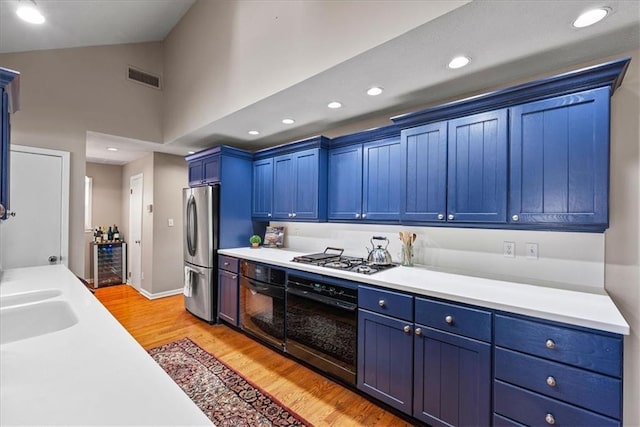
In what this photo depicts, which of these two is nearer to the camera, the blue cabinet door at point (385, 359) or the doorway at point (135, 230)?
the blue cabinet door at point (385, 359)

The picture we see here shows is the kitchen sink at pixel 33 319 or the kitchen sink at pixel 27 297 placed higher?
the kitchen sink at pixel 27 297

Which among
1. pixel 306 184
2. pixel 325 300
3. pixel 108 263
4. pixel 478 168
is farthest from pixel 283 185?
pixel 108 263

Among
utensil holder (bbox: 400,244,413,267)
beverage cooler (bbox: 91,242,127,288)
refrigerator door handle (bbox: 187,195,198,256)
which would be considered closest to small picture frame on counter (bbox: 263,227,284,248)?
refrigerator door handle (bbox: 187,195,198,256)

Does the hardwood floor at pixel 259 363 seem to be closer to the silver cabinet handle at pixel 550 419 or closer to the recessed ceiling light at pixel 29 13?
the silver cabinet handle at pixel 550 419

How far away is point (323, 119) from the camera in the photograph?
116 inches

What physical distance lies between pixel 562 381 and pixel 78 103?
16.3 feet

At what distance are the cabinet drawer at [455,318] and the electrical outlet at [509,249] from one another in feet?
2.33

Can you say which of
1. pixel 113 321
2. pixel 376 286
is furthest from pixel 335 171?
pixel 113 321

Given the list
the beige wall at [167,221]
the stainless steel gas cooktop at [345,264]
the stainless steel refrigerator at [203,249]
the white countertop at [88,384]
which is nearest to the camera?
the white countertop at [88,384]

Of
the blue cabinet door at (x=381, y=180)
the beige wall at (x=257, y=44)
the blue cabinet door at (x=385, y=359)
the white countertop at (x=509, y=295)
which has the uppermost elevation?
the beige wall at (x=257, y=44)

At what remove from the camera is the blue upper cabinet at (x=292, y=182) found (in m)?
3.00

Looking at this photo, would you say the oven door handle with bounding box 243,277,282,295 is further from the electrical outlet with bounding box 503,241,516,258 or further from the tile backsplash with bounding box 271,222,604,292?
the electrical outlet with bounding box 503,241,516,258

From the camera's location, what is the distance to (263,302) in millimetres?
2945

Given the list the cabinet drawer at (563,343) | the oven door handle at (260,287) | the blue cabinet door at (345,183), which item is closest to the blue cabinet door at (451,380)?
the cabinet drawer at (563,343)
